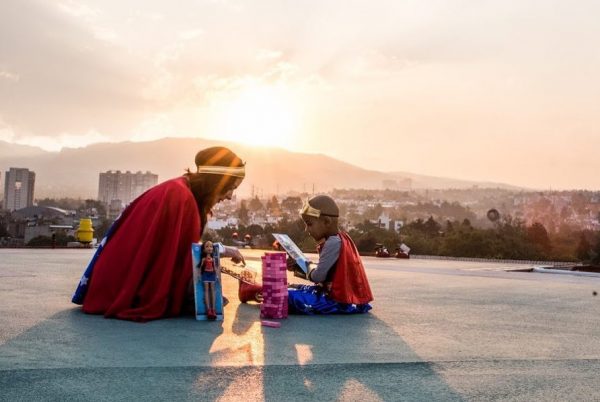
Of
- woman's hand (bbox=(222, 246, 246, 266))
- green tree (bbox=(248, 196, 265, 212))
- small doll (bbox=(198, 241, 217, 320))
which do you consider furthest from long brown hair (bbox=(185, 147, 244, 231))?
green tree (bbox=(248, 196, 265, 212))

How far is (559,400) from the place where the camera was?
3955 millimetres

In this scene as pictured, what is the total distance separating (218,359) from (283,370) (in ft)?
1.76

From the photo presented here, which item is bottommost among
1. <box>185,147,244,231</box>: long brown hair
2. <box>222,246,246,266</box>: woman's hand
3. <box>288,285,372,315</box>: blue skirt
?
<box>288,285,372,315</box>: blue skirt

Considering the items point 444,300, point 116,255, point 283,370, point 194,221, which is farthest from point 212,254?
point 444,300

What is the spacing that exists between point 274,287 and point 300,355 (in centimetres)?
213

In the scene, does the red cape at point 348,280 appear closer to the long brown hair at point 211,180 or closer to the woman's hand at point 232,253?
the woman's hand at point 232,253

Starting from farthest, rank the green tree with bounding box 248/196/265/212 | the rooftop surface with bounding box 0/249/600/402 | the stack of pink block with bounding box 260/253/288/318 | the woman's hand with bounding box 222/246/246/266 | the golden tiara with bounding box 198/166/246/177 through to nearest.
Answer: the green tree with bounding box 248/196/265/212
the golden tiara with bounding box 198/166/246/177
the woman's hand with bounding box 222/246/246/266
the stack of pink block with bounding box 260/253/288/318
the rooftop surface with bounding box 0/249/600/402

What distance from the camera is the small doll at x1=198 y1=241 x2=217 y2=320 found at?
21.8 ft

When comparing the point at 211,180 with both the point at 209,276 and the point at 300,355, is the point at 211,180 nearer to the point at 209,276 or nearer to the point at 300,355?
the point at 209,276

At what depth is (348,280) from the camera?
24.8 feet

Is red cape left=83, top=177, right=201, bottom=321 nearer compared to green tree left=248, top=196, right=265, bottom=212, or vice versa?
red cape left=83, top=177, right=201, bottom=321

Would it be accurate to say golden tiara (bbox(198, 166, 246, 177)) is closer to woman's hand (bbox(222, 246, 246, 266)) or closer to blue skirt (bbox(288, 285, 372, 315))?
woman's hand (bbox(222, 246, 246, 266))

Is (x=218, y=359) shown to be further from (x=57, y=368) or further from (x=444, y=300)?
(x=444, y=300)

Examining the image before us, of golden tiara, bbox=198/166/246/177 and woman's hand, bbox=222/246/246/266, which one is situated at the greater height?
golden tiara, bbox=198/166/246/177
